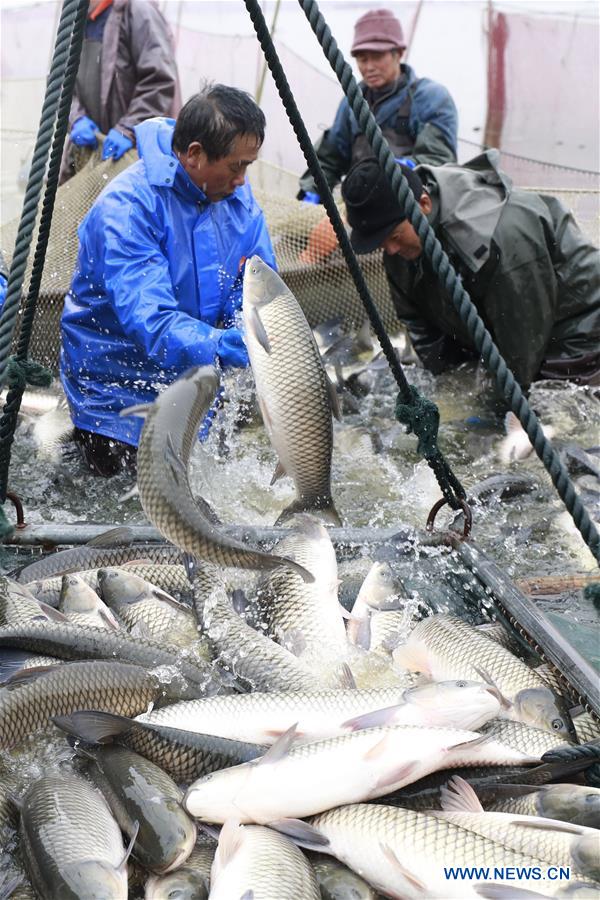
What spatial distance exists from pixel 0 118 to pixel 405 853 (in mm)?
12046

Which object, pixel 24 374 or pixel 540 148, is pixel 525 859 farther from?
pixel 540 148

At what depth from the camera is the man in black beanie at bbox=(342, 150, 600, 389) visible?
18.1 feet

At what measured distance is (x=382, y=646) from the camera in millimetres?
3246

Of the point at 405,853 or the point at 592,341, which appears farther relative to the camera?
the point at 592,341

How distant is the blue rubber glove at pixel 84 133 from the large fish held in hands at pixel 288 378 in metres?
5.10

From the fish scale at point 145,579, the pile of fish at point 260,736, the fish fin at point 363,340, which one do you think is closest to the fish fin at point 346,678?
the pile of fish at point 260,736

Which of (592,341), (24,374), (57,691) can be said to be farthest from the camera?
(592,341)

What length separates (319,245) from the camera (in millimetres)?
7477

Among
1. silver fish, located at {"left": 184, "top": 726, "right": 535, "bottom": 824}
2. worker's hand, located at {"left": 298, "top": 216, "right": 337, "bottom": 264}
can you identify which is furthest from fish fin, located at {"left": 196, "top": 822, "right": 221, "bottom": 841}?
worker's hand, located at {"left": 298, "top": 216, "right": 337, "bottom": 264}

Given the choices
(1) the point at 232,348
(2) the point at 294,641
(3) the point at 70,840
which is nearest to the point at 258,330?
(1) the point at 232,348

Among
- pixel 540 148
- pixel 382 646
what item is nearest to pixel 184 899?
pixel 382 646

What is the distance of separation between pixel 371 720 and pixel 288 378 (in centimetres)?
152

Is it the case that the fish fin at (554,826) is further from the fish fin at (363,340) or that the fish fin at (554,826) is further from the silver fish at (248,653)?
the fish fin at (363,340)

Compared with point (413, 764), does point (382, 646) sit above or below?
below
